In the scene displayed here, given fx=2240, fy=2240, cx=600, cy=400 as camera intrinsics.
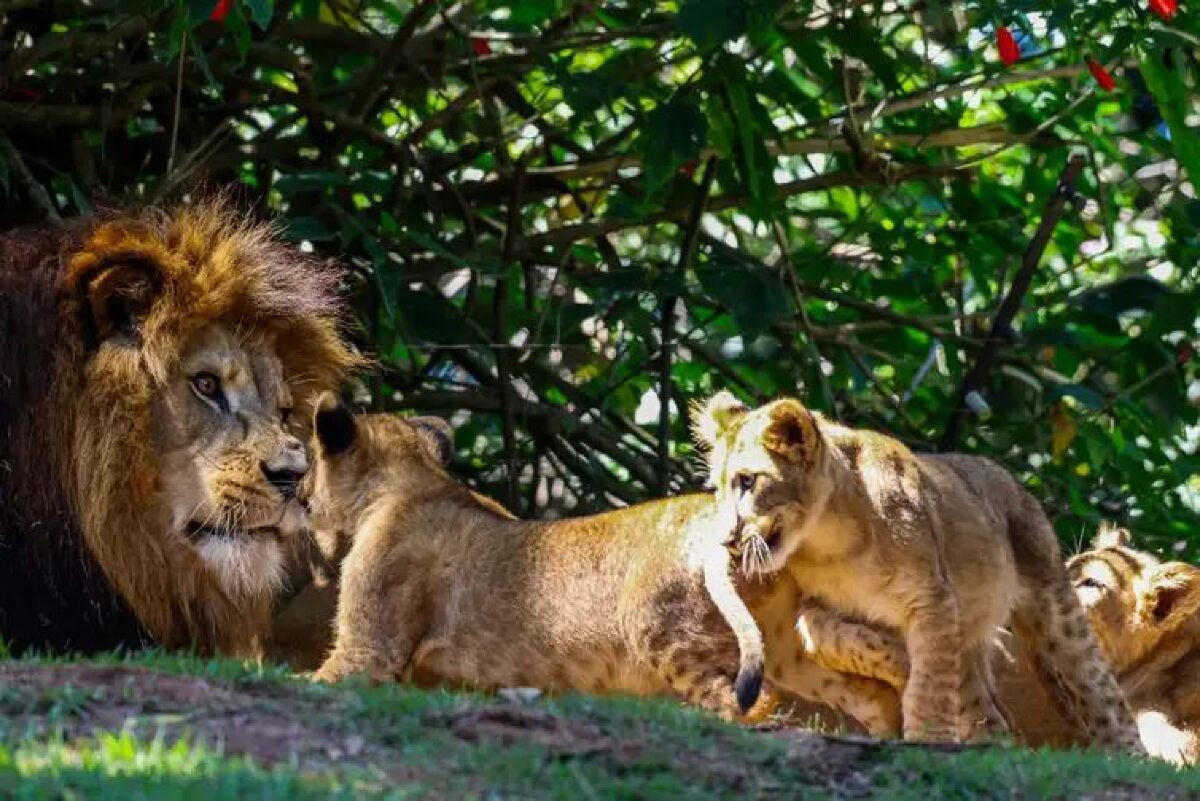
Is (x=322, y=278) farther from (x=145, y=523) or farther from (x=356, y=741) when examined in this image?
(x=356, y=741)

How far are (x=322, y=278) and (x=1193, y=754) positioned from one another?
296 centimetres

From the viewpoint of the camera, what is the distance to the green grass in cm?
339

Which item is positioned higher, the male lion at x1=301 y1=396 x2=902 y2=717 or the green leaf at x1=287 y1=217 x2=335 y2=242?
the green leaf at x1=287 y1=217 x2=335 y2=242

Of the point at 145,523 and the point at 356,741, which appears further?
the point at 145,523

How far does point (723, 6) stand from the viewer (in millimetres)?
6020

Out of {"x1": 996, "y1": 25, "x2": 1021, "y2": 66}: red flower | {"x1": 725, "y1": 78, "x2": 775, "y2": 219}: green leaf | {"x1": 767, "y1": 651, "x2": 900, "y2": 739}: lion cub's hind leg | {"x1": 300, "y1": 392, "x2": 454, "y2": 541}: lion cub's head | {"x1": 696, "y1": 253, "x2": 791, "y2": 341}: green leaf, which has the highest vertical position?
{"x1": 996, "y1": 25, "x2": 1021, "y2": 66}: red flower

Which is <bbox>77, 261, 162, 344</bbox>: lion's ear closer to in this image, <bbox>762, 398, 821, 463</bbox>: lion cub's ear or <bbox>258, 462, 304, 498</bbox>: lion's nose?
<bbox>258, 462, 304, 498</bbox>: lion's nose

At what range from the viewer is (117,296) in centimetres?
549

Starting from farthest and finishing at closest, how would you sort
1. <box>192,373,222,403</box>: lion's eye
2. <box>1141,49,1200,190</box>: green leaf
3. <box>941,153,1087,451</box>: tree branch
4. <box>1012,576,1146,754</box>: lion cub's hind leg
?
<box>941,153,1087,451</box>: tree branch
<box>1012,576,1146,754</box>: lion cub's hind leg
<box>1141,49,1200,190</box>: green leaf
<box>192,373,222,403</box>: lion's eye

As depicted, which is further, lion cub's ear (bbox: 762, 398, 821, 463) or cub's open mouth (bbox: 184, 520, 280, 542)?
lion cub's ear (bbox: 762, 398, 821, 463)

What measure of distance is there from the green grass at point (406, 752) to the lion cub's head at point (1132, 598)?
256 cm

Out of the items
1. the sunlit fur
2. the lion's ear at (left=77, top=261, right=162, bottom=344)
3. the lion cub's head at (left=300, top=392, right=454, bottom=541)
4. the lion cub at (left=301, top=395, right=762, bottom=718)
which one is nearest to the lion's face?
the lion's ear at (left=77, top=261, right=162, bottom=344)

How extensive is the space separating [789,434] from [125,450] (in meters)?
1.75

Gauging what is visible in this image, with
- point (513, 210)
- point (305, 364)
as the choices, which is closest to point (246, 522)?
point (305, 364)
